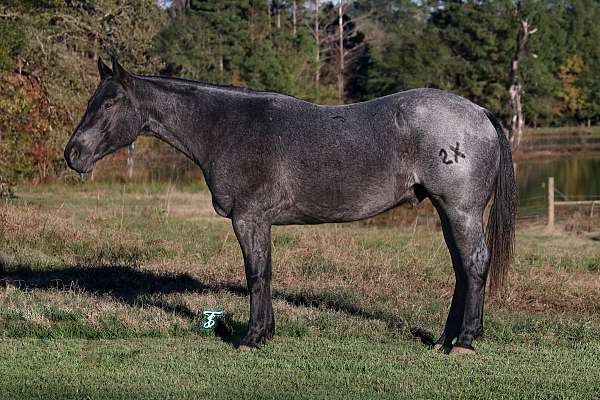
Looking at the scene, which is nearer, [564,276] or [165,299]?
[165,299]

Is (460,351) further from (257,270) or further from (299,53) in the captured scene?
(299,53)

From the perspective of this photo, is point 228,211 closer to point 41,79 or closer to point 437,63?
point 41,79

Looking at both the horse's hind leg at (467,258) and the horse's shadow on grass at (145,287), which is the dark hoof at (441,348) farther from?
the horse's shadow on grass at (145,287)

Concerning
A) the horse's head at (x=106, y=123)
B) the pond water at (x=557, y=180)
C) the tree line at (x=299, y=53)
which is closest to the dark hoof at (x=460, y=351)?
the horse's head at (x=106, y=123)

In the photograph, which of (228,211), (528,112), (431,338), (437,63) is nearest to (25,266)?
(228,211)

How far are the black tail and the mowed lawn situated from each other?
0.64 metres

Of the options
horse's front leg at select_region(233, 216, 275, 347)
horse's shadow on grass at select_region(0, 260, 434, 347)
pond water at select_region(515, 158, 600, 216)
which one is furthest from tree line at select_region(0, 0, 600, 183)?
horse's front leg at select_region(233, 216, 275, 347)

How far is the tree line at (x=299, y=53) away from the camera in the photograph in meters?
15.5

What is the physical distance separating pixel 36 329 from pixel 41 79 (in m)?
9.88

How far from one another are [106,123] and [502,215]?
3115 millimetres

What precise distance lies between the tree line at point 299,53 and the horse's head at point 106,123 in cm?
780

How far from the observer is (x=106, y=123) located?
6418 mm

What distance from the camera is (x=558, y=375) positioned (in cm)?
559

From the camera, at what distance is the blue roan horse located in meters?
6.16
